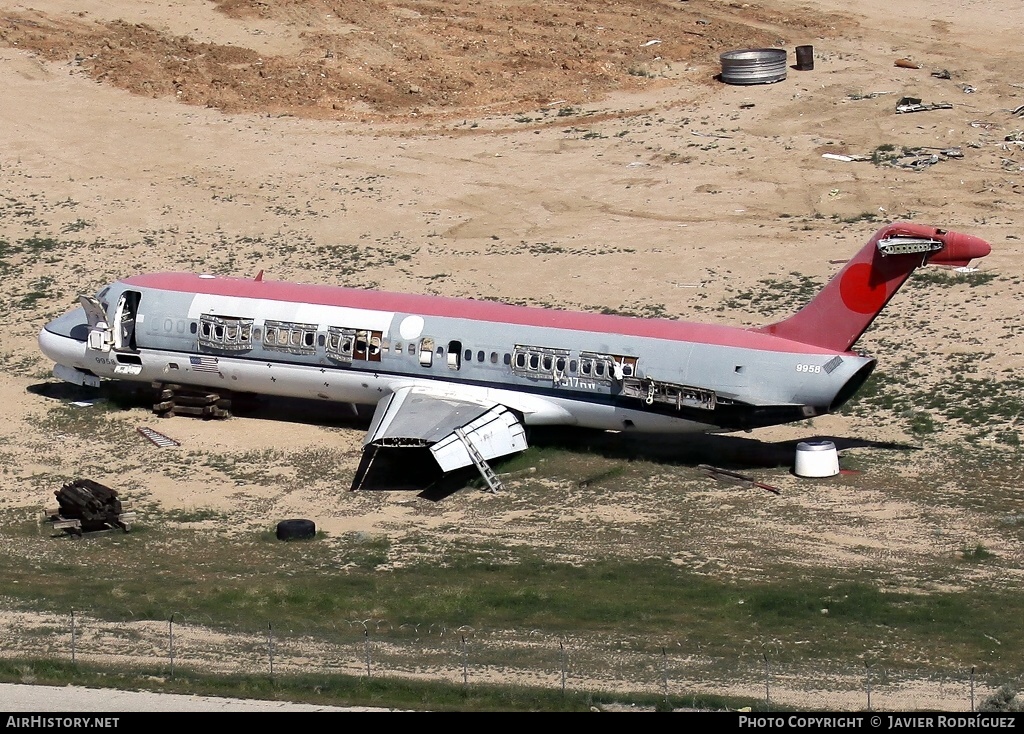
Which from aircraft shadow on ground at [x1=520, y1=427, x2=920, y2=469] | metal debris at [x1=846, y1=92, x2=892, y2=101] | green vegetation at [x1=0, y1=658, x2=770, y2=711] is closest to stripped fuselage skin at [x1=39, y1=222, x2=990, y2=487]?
aircraft shadow on ground at [x1=520, y1=427, x2=920, y2=469]

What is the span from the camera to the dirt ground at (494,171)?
2069 inches

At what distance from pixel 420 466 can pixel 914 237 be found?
15308 mm

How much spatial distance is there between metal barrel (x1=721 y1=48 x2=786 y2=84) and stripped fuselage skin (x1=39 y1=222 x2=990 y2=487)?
34.0m

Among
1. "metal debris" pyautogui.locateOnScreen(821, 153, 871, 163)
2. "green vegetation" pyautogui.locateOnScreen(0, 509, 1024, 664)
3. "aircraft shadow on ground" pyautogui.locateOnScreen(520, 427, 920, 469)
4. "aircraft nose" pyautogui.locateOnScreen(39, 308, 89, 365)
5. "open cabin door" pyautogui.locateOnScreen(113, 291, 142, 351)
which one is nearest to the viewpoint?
"green vegetation" pyautogui.locateOnScreen(0, 509, 1024, 664)

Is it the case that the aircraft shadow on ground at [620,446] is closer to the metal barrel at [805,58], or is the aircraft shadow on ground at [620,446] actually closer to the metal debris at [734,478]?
the metal debris at [734,478]

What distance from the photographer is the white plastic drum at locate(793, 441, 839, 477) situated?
1823 inches

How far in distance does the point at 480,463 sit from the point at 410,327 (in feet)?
17.6

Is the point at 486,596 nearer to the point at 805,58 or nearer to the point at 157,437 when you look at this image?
the point at 157,437

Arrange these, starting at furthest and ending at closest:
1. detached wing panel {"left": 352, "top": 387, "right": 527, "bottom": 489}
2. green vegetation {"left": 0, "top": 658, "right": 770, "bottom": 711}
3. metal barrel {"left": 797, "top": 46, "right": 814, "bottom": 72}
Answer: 1. metal barrel {"left": 797, "top": 46, "right": 814, "bottom": 72}
2. detached wing panel {"left": 352, "top": 387, "right": 527, "bottom": 489}
3. green vegetation {"left": 0, "top": 658, "right": 770, "bottom": 711}

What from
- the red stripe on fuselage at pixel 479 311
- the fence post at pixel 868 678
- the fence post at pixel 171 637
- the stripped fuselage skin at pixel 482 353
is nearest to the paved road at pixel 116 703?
the fence post at pixel 171 637

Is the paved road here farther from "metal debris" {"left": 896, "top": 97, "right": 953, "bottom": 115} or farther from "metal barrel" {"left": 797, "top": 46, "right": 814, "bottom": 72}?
"metal barrel" {"left": 797, "top": 46, "right": 814, "bottom": 72}

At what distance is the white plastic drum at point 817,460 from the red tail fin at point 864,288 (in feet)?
9.22
